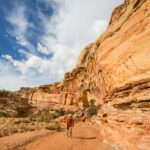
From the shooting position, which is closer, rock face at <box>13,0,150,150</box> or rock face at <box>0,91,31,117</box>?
rock face at <box>13,0,150,150</box>

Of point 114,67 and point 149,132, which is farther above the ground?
point 114,67

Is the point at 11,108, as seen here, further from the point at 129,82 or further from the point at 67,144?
the point at 129,82

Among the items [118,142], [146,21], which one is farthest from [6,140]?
[146,21]

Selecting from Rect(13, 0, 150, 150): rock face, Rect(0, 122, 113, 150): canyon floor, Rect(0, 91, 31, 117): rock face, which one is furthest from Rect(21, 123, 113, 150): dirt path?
Rect(0, 91, 31, 117): rock face

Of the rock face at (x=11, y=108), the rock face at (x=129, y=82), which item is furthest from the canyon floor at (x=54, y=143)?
the rock face at (x=11, y=108)

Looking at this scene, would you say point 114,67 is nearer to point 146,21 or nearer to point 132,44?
point 132,44

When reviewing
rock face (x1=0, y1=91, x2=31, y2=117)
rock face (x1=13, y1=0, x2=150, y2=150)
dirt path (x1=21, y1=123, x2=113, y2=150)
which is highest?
rock face (x1=0, y1=91, x2=31, y2=117)

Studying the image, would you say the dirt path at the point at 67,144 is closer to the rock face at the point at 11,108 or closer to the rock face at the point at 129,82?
the rock face at the point at 129,82

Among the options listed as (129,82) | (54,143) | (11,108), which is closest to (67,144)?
(54,143)

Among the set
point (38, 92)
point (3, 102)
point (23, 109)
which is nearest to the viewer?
point (3, 102)

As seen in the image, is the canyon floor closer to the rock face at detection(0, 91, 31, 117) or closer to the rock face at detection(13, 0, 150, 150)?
the rock face at detection(13, 0, 150, 150)

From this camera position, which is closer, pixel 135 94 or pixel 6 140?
pixel 135 94

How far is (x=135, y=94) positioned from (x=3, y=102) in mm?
36010

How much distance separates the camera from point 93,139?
1591cm
